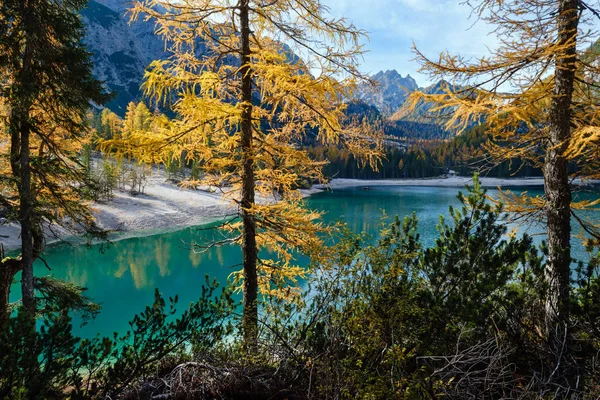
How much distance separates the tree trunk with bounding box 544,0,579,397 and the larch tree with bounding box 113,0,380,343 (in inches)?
97.5

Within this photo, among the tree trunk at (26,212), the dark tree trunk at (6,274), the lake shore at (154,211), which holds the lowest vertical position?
the lake shore at (154,211)

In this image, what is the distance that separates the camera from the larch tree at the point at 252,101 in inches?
192

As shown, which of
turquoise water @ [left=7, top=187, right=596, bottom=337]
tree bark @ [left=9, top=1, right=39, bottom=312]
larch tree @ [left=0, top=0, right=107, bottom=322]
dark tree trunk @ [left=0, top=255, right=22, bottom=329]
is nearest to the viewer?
tree bark @ [left=9, top=1, right=39, bottom=312]

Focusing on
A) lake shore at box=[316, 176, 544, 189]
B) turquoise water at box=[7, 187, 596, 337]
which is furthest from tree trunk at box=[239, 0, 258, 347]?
lake shore at box=[316, 176, 544, 189]

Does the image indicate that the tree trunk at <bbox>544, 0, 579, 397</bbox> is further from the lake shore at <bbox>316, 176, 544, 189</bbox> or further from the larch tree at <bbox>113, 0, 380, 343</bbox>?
the lake shore at <bbox>316, 176, 544, 189</bbox>

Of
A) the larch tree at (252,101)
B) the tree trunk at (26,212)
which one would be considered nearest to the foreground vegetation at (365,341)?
the larch tree at (252,101)

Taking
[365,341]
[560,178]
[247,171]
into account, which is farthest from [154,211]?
[560,178]

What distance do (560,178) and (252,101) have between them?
4869 mm

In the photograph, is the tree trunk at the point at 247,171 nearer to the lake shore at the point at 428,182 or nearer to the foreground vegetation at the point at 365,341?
the foreground vegetation at the point at 365,341

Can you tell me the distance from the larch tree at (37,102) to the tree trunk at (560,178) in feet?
27.9

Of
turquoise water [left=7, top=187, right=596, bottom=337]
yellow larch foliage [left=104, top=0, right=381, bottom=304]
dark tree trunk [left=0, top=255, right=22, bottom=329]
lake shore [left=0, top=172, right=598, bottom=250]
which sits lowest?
turquoise water [left=7, top=187, right=596, bottom=337]

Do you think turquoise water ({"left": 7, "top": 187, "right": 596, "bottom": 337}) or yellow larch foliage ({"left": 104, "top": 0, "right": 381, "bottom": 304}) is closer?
yellow larch foliage ({"left": 104, "top": 0, "right": 381, "bottom": 304})

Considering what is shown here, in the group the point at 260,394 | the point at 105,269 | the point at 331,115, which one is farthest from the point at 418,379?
the point at 105,269

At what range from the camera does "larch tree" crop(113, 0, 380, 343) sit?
4.88 m
